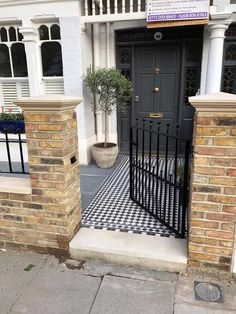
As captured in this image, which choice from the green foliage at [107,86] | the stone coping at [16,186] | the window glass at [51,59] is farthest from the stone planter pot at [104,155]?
the stone coping at [16,186]

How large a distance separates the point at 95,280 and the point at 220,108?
1.57 m

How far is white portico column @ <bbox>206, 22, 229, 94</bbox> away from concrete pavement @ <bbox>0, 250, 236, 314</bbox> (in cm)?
324

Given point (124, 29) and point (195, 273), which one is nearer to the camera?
point (195, 273)

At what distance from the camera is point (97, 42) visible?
5.02 meters

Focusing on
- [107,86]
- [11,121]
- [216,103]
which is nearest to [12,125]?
[11,121]

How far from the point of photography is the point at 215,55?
4.30 m

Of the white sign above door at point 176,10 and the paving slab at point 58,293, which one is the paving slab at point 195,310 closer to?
the paving slab at point 58,293

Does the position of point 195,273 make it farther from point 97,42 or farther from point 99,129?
point 97,42

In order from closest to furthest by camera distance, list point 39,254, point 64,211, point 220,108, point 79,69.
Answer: point 220,108, point 64,211, point 39,254, point 79,69

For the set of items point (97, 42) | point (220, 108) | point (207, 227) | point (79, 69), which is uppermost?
point (97, 42)

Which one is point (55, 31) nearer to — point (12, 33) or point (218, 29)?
point (12, 33)

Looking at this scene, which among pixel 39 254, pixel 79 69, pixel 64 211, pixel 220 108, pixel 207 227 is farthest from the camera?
pixel 79 69

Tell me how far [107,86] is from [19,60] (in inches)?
74.9

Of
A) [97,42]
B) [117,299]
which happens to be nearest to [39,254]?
[117,299]
